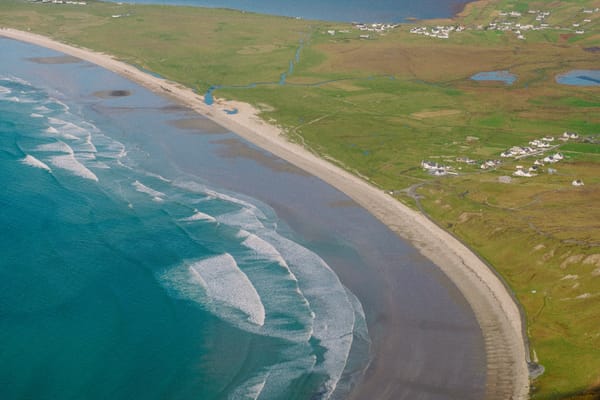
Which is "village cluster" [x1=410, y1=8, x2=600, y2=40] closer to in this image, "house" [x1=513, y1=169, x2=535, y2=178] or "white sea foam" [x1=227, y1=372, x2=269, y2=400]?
"house" [x1=513, y1=169, x2=535, y2=178]

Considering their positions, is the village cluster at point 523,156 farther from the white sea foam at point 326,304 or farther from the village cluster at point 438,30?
the village cluster at point 438,30

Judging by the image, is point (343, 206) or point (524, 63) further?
point (524, 63)

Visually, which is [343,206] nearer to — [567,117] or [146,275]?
[146,275]

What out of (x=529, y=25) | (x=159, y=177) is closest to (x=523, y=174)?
(x=159, y=177)

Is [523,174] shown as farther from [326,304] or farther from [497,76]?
[497,76]

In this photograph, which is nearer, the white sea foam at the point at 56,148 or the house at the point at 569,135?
the white sea foam at the point at 56,148

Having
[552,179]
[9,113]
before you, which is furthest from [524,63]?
[9,113]

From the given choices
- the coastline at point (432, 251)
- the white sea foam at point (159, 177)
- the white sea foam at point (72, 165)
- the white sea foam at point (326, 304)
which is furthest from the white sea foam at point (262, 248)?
the white sea foam at point (72, 165)
